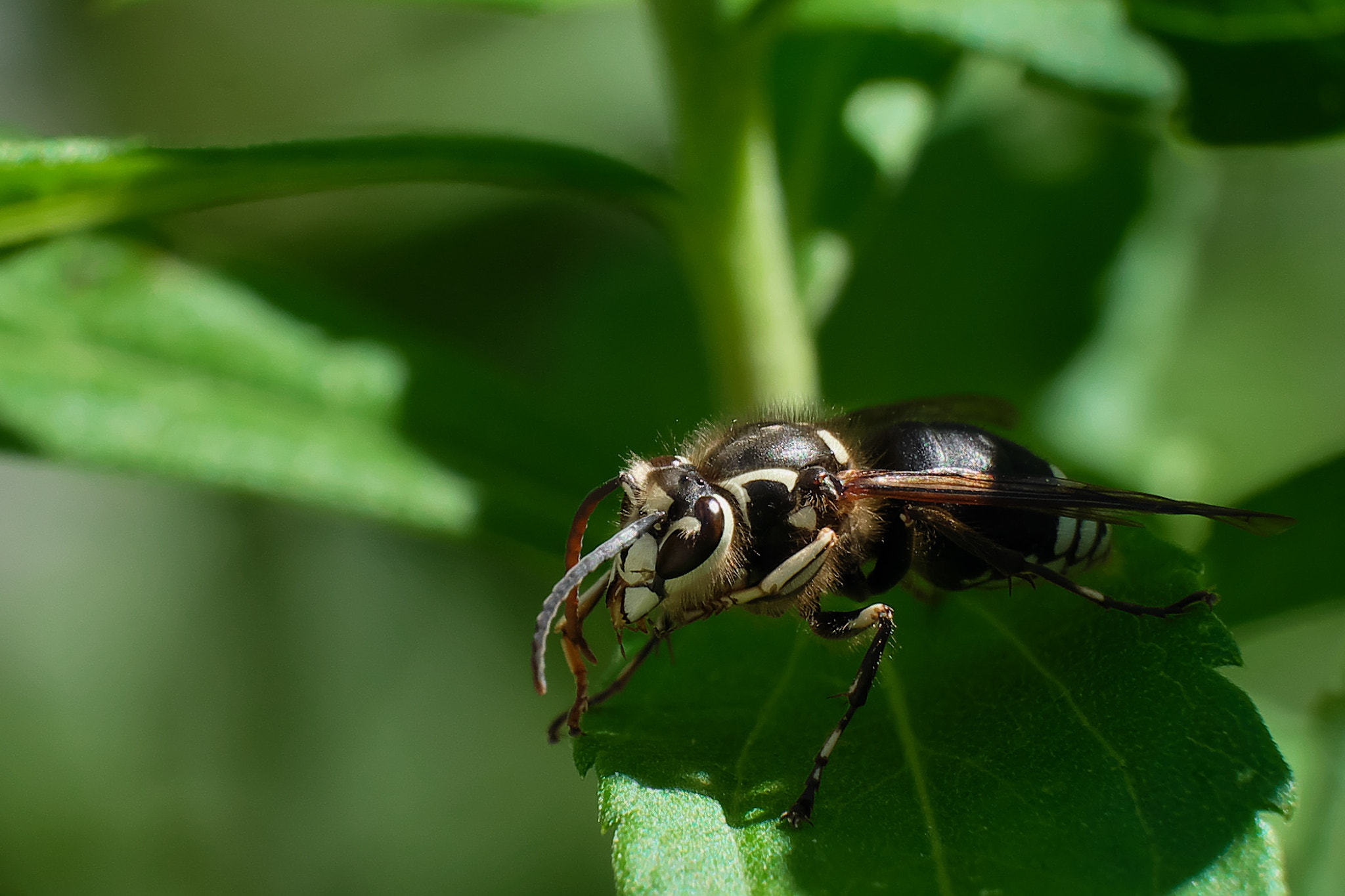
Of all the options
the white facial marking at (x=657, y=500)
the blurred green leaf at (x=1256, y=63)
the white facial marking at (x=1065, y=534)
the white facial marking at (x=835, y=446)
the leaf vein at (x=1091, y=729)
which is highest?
the blurred green leaf at (x=1256, y=63)

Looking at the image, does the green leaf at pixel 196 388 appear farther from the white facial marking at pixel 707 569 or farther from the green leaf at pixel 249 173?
the white facial marking at pixel 707 569

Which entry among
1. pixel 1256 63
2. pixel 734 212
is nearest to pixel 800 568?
pixel 734 212

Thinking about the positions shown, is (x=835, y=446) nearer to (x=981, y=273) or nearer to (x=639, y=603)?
(x=639, y=603)

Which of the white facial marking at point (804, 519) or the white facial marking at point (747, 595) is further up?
the white facial marking at point (804, 519)

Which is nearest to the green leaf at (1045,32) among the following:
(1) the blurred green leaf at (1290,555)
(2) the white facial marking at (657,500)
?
(1) the blurred green leaf at (1290,555)

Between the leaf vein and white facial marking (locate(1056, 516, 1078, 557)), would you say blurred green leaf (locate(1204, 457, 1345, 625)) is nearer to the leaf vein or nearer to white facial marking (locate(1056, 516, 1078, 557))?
white facial marking (locate(1056, 516, 1078, 557))
